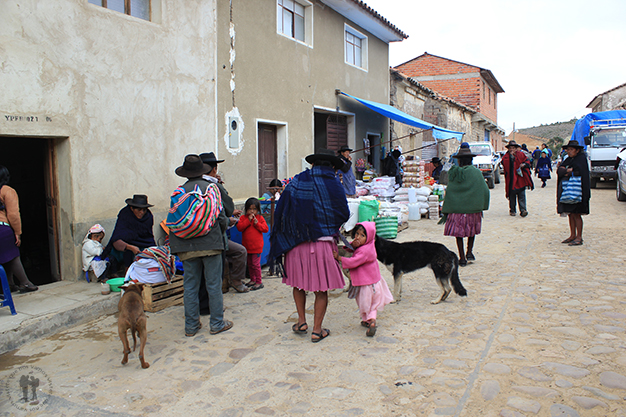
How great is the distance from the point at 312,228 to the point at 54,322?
289 cm

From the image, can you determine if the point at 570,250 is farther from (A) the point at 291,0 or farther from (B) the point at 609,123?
(B) the point at 609,123

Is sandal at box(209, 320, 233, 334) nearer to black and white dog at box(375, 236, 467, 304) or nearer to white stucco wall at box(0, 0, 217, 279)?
black and white dog at box(375, 236, 467, 304)

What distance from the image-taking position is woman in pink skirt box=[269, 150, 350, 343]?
3895 mm

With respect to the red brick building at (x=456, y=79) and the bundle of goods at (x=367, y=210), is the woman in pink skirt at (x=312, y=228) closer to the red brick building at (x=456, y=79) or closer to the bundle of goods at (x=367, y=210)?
the bundle of goods at (x=367, y=210)

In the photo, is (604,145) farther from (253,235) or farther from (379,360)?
(379,360)

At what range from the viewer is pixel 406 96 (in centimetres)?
1741

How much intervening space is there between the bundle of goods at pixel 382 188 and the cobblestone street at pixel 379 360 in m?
6.08

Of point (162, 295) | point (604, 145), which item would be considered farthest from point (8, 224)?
point (604, 145)

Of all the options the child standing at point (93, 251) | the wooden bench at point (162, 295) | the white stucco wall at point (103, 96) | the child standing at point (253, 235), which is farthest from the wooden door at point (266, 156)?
the wooden bench at point (162, 295)

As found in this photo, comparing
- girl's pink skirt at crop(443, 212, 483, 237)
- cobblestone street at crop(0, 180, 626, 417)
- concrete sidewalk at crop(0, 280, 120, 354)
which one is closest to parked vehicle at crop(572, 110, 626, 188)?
cobblestone street at crop(0, 180, 626, 417)

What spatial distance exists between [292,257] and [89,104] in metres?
3.75

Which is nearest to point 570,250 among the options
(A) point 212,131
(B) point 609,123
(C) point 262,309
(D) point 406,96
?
(C) point 262,309

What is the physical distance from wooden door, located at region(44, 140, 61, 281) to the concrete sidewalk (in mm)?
404

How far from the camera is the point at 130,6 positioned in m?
6.65
